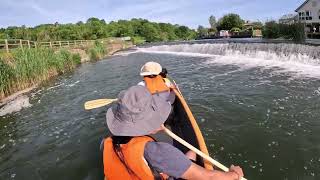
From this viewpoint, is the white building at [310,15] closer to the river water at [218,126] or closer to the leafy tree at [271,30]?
the leafy tree at [271,30]

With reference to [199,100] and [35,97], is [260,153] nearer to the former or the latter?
[199,100]

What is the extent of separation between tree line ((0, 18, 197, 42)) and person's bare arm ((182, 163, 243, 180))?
41.0m

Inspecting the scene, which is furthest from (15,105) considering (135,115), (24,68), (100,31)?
(100,31)

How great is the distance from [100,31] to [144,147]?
224ft

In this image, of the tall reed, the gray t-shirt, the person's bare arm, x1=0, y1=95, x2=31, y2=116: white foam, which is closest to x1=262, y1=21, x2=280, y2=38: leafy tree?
the tall reed

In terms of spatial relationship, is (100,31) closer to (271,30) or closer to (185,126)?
(271,30)

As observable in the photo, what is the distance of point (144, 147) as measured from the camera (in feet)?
8.86

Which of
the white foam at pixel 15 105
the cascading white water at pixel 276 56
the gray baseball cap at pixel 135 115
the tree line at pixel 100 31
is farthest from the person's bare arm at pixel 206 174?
the tree line at pixel 100 31

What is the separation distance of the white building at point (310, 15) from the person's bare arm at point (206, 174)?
32.5m

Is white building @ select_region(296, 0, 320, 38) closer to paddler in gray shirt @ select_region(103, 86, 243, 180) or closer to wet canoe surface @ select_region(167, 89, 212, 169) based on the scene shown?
wet canoe surface @ select_region(167, 89, 212, 169)

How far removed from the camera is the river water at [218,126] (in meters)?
5.91

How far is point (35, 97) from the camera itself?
1284cm

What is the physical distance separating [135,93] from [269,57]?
735 inches

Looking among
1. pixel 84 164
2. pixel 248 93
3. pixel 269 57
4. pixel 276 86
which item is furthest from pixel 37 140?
pixel 269 57
